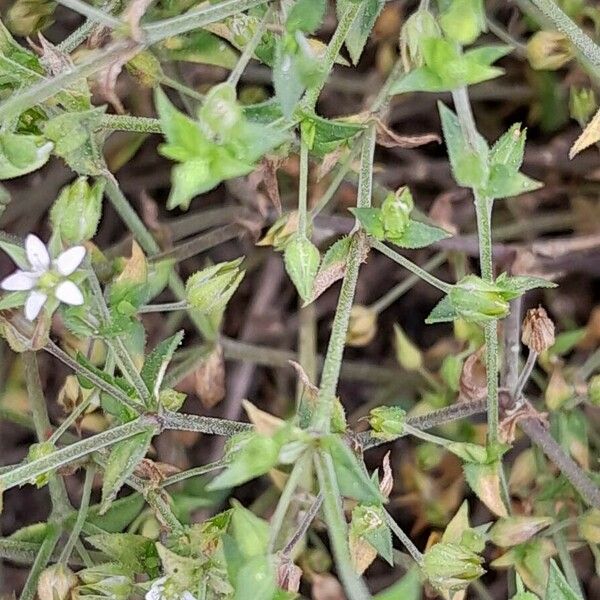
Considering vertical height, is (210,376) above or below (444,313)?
below

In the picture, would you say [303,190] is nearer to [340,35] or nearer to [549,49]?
[340,35]

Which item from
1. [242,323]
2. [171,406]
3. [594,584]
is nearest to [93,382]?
[171,406]

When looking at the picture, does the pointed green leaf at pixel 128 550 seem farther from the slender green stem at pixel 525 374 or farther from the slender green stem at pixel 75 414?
the slender green stem at pixel 525 374

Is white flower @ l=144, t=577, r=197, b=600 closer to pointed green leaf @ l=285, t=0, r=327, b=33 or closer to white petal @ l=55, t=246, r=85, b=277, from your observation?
white petal @ l=55, t=246, r=85, b=277

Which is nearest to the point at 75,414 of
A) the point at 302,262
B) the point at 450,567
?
the point at 302,262

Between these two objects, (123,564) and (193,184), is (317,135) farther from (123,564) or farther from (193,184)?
(123,564)

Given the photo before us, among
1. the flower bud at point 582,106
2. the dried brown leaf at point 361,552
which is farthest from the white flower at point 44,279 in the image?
the flower bud at point 582,106

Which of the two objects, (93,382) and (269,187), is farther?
(269,187)
